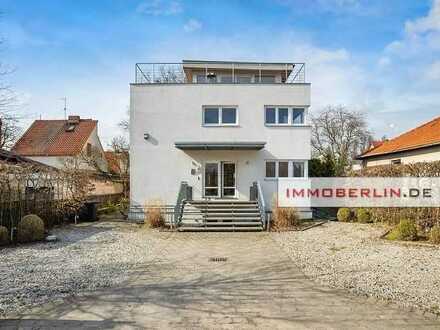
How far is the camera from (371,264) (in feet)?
31.6

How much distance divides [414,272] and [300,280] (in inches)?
106

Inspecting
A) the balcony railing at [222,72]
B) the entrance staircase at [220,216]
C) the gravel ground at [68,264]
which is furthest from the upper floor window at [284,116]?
the gravel ground at [68,264]

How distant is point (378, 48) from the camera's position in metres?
14.4

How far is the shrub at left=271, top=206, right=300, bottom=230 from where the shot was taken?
54.3 feet

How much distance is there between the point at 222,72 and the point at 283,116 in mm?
5364

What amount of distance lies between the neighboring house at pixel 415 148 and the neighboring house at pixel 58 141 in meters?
22.2

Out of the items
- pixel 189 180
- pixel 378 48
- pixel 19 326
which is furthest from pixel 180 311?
pixel 189 180

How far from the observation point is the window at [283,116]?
794 inches

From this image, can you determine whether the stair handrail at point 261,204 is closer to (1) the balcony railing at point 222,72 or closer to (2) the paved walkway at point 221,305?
(1) the balcony railing at point 222,72

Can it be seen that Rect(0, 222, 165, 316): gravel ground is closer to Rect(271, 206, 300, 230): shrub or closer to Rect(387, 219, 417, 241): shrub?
Rect(271, 206, 300, 230): shrub

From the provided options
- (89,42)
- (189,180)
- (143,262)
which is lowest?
(143,262)

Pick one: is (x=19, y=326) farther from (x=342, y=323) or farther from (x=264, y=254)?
(x=264, y=254)

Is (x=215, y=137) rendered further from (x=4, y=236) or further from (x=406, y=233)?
(x=4, y=236)

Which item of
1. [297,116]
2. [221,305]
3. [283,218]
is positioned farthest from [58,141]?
[221,305]
